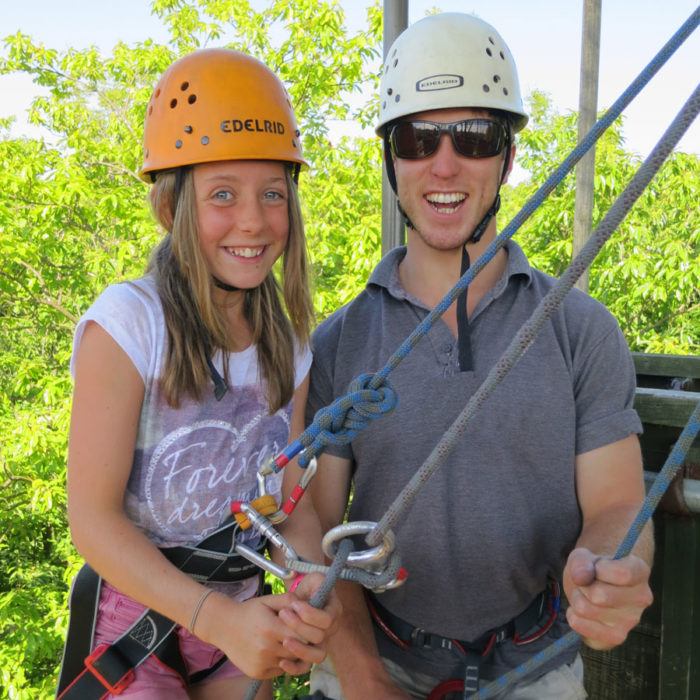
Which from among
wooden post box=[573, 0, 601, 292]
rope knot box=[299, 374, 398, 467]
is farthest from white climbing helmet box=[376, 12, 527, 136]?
wooden post box=[573, 0, 601, 292]

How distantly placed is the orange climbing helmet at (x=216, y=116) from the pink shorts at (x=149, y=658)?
3.04 ft

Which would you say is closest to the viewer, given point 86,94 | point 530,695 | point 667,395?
point 530,695

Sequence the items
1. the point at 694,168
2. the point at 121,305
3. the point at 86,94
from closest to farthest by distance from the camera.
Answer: the point at 121,305 → the point at 694,168 → the point at 86,94

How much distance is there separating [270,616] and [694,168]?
27.0 ft

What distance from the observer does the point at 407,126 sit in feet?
6.43

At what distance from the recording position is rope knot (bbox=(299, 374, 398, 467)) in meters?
1.38

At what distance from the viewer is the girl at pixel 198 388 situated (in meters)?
1.50

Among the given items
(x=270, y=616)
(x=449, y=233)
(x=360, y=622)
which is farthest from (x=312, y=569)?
(x=449, y=233)

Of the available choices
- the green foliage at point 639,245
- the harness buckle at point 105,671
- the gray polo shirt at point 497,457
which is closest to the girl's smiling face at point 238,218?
the gray polo shirt at point 497,457

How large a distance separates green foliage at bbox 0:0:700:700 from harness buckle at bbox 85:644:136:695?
4744 mm

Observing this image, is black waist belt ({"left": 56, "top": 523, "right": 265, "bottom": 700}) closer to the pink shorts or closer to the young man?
the pink shorts

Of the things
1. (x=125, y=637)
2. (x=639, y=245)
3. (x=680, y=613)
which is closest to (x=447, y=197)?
(x=680, y=613)

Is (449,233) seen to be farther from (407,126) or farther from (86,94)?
(86,94)

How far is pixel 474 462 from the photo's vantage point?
1747 millimetres
